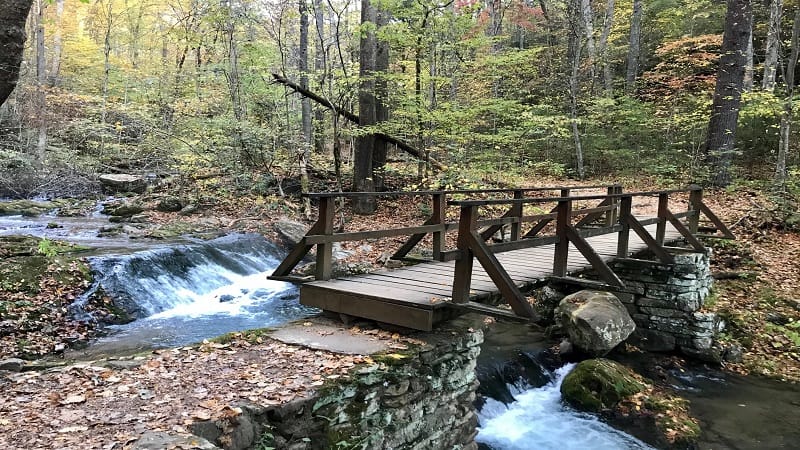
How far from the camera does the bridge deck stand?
487cm

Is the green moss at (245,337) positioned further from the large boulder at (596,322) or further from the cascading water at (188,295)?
the large boulder at (596,322)

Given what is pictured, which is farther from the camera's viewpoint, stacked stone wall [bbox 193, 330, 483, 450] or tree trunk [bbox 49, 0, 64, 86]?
tree trunk [bbox 49, 0, 64, 86]

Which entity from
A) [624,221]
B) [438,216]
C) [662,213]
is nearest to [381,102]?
[662,213]

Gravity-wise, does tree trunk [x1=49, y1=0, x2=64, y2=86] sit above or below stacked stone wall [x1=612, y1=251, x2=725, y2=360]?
above

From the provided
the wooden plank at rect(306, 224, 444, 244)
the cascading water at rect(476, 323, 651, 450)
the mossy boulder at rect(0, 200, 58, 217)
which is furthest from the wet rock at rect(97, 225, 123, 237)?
the cascading water at rect(476, 323, 651, 450)

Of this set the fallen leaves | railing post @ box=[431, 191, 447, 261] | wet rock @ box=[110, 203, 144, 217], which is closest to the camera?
the fallen leaves

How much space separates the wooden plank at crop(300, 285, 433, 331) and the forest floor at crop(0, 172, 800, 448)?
23 centimetres

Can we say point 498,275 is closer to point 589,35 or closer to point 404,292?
point 404,292

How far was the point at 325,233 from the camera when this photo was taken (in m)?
5.22

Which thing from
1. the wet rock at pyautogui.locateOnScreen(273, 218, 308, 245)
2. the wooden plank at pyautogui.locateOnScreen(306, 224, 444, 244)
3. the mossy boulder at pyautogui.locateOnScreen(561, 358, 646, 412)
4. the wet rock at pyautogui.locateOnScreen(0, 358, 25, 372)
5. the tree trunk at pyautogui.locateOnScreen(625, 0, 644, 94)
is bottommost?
the mossy boulder at pyautogui.locateOnScreen(561, 358, 646, 412)

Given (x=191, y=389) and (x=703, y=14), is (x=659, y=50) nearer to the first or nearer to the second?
(x=703, y=14)

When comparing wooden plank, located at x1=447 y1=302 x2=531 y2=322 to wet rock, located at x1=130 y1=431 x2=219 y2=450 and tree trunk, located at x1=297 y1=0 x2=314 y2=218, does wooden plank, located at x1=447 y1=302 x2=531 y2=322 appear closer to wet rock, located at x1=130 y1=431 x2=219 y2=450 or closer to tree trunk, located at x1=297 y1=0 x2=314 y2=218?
wet rock, located at x1=130 y1=431 x2=219 y2=450

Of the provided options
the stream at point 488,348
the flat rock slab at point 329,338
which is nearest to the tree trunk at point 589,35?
the stream at point 488,348

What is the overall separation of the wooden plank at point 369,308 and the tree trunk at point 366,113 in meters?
9.13
